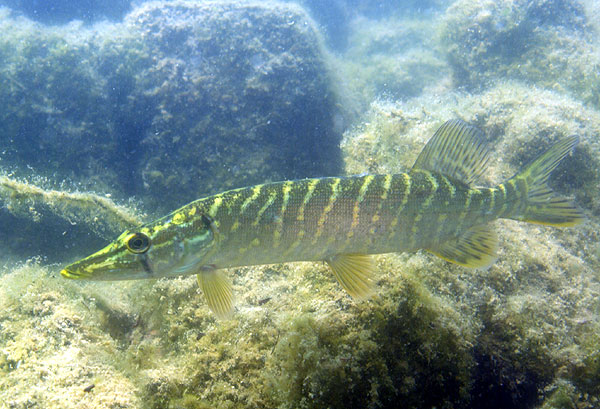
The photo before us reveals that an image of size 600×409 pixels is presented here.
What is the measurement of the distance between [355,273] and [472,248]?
1318mm

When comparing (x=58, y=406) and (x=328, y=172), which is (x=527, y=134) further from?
(x=58, y=406)

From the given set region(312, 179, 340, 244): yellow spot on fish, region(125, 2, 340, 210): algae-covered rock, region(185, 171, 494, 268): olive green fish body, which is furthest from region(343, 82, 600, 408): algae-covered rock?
region(125, 2, 340, 210): algae-covered rock

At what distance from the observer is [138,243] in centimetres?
279

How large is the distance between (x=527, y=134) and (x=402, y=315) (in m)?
4.92

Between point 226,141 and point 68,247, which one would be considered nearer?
point 68,247

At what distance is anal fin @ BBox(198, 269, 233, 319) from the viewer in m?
2.84

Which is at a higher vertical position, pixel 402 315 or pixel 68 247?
pixel 68 247

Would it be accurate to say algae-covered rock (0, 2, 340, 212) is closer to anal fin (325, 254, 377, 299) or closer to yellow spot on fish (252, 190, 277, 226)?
yellow spot on fish (252, 190, 277, 226)

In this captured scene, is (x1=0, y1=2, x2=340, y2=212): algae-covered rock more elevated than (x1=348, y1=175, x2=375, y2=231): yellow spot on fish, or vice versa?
(x1=0, y1=2, x2=340, y2=212): algae-covered rock

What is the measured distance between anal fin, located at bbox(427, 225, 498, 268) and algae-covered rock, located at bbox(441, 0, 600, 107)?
918 cm

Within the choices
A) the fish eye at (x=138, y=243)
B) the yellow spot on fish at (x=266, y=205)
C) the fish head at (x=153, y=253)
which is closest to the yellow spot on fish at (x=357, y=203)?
the yellow spot on fish at (x=266, y=205)

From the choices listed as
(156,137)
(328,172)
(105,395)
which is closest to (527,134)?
(328,172)

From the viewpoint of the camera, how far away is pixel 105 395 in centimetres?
306

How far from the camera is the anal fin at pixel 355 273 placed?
284cm
